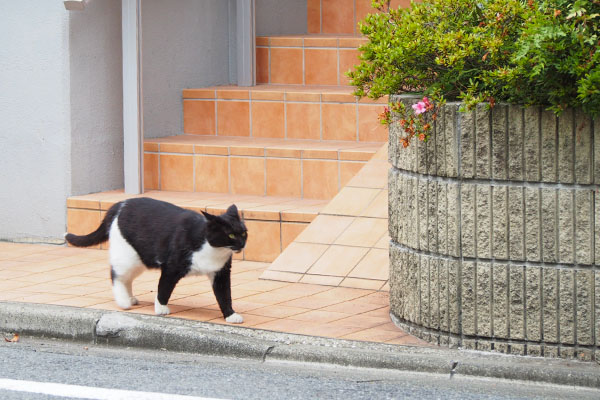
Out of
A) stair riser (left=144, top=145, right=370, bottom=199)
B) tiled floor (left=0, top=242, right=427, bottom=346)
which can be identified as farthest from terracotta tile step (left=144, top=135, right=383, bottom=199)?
tiled floor (left=0, top=242, right=427, bottom=346)

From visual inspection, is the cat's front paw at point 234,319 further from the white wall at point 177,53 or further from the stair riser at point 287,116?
the white wall at point 177,53

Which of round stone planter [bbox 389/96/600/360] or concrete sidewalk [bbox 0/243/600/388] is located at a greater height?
round stone planter [bbox 389/96/600/360]

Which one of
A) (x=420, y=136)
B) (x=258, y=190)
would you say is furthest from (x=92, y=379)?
(x=258, y=190)

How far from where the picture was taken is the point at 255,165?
333 inches

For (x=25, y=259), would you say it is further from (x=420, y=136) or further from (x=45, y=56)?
(x=420, y=136)

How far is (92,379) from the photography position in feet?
16.5

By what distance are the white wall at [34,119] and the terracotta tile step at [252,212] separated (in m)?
0.25

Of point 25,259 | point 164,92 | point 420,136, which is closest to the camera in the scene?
point 420,136

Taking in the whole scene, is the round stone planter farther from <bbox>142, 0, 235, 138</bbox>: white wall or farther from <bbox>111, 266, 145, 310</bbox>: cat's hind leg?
<bbox>142, 0, 235, 138</bbox>: white wall

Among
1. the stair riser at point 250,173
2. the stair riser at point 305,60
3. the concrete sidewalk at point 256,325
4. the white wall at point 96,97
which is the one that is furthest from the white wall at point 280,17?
the concrete sidewalk at point 256,325

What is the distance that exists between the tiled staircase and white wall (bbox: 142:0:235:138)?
17 centimetres

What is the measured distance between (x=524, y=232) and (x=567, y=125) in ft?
1.89

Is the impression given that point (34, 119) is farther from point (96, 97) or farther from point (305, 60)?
point (305, 60)

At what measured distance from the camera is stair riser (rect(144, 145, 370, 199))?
27.0ft
